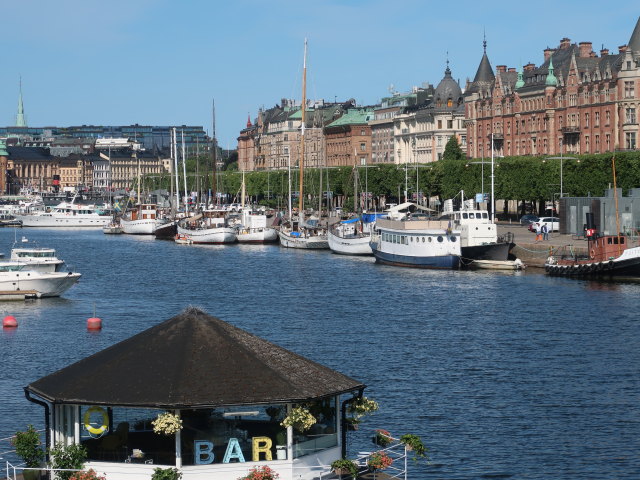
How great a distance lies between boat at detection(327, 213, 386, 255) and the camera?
12218cm

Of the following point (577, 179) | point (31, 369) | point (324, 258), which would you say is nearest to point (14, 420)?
point (31, 369)

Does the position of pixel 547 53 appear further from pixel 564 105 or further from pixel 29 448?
pixel 29 448

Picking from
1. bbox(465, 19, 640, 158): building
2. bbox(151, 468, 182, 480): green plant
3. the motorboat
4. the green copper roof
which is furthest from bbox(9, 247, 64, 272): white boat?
the green copper roof

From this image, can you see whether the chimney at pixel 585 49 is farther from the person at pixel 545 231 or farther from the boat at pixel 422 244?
the boat at pixel 422 244

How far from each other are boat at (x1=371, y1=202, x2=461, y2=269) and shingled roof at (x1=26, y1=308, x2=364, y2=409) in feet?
251

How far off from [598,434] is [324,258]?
80.2 metres

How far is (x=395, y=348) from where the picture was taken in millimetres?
57531

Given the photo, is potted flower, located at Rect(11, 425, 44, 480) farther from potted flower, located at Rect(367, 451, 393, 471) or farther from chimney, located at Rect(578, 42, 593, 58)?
chimney, located at Rect(578, 42, 593, 58)

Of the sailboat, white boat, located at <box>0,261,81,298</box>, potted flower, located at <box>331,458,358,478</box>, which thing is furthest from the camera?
the sailboat

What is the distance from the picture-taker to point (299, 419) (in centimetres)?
2567

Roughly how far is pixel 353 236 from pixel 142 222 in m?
63.9

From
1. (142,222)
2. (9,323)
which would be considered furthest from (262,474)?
(142,222)

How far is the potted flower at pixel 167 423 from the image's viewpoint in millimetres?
24984

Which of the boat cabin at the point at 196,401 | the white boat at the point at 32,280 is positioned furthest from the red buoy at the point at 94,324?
the boat cabin at the point at 196,401
